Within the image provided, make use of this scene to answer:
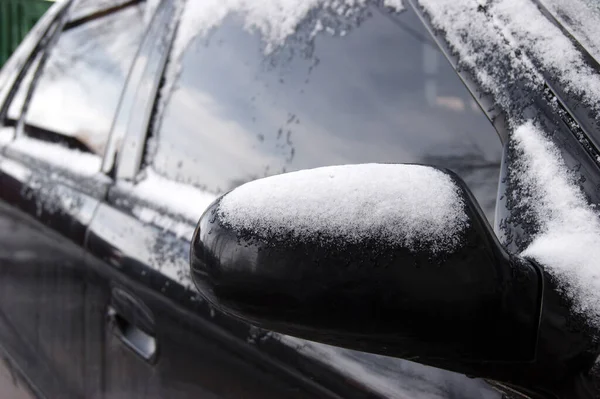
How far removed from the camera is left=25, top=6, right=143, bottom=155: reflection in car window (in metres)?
2.00

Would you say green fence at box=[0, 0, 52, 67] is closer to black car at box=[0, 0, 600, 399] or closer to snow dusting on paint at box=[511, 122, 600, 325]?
black car at box=[0, 0, 600, 399]

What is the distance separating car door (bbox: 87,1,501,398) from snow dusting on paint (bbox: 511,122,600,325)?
12 centimetres

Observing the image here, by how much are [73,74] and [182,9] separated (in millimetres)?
720

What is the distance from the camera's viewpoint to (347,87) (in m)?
1.22

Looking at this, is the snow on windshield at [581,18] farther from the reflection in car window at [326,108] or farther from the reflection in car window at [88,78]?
the reflection in car window at [88,78]

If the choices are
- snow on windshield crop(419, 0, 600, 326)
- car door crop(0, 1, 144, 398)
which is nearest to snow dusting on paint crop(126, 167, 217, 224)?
car door crop(0, 1, 144, 398)

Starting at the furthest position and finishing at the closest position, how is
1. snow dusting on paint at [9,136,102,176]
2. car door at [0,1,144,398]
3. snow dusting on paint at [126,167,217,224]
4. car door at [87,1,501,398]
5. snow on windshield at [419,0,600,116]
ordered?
1. snow dusting on paint at [9,136,102,176]
2. car door at [0,1,144,398]
3. snow dusting on paint at [126,167,217,224]
4. car door at [87,1,501,398]
5. snow on windshield at [419,0,600,116]

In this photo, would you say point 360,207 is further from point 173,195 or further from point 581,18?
point 173,195

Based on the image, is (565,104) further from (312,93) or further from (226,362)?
(226,362)

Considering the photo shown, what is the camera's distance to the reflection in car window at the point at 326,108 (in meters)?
1.04

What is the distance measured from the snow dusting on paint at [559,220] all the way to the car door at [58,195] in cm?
128

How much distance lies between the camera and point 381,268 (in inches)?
24.9

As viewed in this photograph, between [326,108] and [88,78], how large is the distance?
129cm

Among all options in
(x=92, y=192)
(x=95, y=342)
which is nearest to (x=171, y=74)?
(x=92, y=192)
